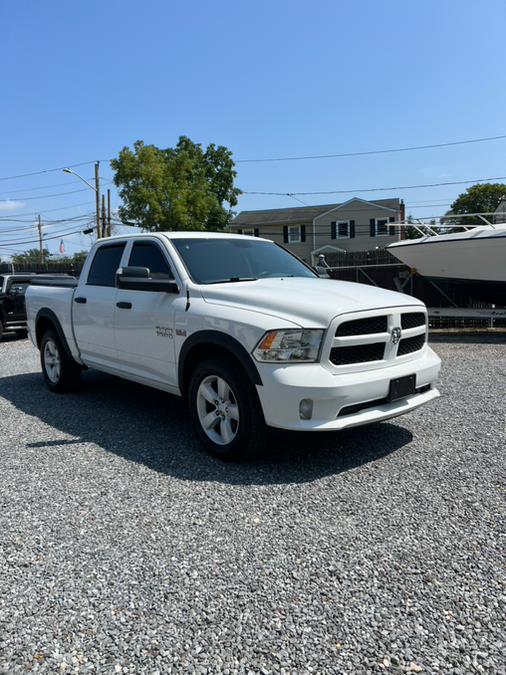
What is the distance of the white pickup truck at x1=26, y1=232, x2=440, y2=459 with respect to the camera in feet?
12.7

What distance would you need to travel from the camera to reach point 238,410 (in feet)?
13.4

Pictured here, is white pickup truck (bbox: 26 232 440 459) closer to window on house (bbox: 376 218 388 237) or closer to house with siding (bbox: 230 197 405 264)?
house with siding (bbox: 230 197 405 264)

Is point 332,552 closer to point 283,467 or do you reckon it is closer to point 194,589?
point 194,589

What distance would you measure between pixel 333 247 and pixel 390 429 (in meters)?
37.6

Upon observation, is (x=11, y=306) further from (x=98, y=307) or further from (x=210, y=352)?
(x=210, y=352)

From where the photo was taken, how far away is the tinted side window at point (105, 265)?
589 cm

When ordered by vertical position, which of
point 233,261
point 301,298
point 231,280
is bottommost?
point 301,298

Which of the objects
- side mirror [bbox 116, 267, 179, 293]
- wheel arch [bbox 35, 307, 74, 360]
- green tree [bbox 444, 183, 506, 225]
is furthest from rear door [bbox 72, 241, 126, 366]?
green tree [bbox 444, 183, 506, 225]

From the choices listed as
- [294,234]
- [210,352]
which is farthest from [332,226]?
[210,352]

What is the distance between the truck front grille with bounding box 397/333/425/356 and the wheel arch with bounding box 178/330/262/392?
1.31 m

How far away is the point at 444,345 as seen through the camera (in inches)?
437

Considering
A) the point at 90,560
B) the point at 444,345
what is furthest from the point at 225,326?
the point at 444,345

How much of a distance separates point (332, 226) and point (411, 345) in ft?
128

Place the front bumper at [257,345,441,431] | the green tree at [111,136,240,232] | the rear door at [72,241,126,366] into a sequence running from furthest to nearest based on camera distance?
the green tree at [111,136,240,232] < the rear door at [72,241,126,366] < the front bumper at [257,345,441,431]
